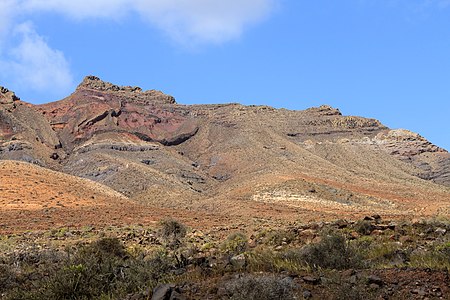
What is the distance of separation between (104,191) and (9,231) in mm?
25612

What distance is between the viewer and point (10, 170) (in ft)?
178

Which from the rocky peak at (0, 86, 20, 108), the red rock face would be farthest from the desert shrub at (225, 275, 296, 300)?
the rocky peak at (0, 86, 20, 108)

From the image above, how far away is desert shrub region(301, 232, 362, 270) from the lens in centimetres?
997

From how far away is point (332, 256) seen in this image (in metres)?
10.0

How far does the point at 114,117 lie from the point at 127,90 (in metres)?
27.0

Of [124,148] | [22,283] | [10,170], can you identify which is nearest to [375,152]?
[124,148]

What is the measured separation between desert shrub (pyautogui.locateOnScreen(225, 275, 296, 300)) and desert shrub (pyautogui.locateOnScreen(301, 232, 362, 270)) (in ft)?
7.12

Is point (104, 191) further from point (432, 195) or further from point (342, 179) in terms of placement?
point (432, 195)

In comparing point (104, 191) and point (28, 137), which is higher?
point (28, 137)

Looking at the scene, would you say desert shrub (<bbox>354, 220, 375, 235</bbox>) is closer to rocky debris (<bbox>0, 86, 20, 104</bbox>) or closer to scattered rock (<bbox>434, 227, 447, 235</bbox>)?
scattered rock (<bbox>434, 227, 447, 235</bbox>)

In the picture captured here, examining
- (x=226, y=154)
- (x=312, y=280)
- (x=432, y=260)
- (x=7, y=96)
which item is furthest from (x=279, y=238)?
(x=7, y=96)

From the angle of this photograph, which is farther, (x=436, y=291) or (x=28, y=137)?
(x=28, y=137)

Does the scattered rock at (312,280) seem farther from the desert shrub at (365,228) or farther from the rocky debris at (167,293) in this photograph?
the desert shrub at (365,228)

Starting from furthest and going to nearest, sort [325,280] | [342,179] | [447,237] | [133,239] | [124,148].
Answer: [124,148] → [342,179] → [133,239] → [447,237] → [325,280]
